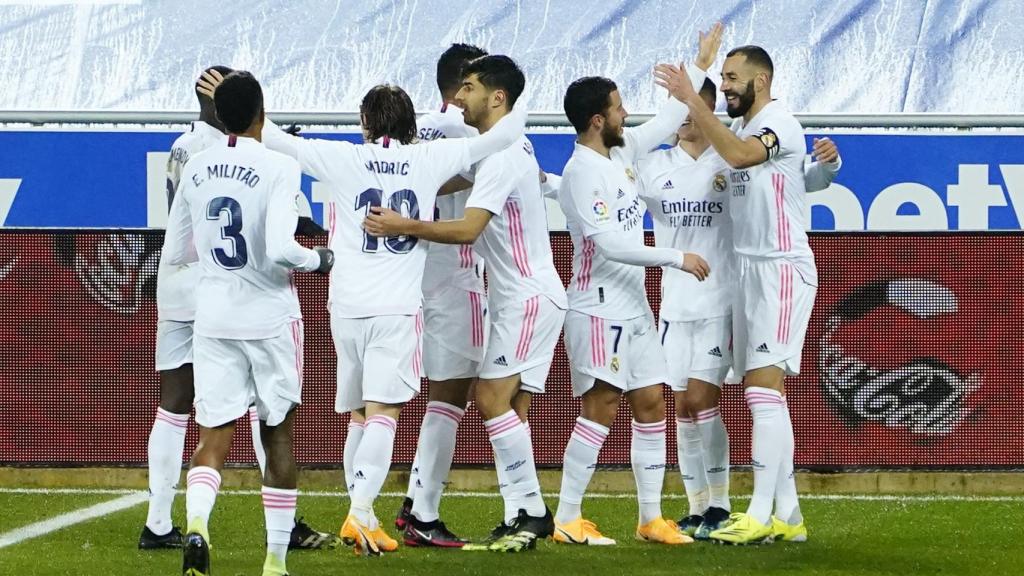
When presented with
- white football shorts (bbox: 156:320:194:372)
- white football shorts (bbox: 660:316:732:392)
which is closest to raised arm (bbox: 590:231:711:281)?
white football shorts (bbox: 660:316:732:392)

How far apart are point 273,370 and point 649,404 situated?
6.16 feet

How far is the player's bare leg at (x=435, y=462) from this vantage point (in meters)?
6.91

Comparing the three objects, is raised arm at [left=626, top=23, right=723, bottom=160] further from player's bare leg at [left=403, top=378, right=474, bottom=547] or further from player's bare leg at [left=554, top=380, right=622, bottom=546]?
player's bare leg at [left=403, top=378, right=474, bottom=547]

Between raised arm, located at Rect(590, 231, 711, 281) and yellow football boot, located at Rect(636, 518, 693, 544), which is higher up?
raised arm, located at Rect(590, 231, 711, 281)

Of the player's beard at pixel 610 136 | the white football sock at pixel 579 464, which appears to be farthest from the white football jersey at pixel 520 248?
the white football sock at pixel 579 464

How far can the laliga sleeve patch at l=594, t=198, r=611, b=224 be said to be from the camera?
22.3ft

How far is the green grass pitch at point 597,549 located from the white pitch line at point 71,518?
7cm

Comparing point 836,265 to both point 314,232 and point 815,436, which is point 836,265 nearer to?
point 815,436

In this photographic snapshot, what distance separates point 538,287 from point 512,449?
2.19ft

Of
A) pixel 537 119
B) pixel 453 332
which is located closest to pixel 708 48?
pixel 453 332

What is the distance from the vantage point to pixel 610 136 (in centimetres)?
693

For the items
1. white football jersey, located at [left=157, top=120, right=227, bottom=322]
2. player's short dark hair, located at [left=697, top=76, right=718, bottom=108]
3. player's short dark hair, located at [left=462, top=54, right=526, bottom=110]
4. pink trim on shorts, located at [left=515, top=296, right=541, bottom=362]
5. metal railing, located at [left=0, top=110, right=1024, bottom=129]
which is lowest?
pink trim on shorts, located at [left=515, top=296, right=541, bottom=362]

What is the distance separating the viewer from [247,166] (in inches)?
224

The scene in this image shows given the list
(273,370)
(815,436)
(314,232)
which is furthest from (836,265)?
(273,370)
